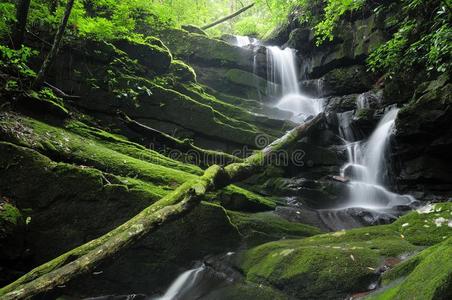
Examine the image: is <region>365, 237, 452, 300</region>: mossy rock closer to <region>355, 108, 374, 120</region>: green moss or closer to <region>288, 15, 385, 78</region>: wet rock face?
<region>355, 108, 374, 120</region>: green moss

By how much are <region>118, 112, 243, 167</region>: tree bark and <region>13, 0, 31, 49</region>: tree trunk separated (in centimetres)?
257

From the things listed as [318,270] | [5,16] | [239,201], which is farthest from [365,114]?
[5,16]

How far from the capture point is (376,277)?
3.41 m

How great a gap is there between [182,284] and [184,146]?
3.92 meters

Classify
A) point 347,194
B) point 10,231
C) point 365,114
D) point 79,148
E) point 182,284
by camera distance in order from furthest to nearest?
point 365,114 → point 347,194 → point 79,148 → point 182,284 → point 10,231

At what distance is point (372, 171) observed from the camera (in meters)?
10.1

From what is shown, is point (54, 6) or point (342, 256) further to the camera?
point (54, 6)

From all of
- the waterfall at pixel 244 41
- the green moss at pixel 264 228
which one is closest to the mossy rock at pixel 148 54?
the green moss at pixel 264 228

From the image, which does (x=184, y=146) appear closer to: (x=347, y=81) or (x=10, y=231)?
(x=10, y=231)

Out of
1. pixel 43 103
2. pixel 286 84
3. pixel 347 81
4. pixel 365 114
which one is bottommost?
pixel 43 103

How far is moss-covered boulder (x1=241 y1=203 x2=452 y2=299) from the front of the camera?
3521mm

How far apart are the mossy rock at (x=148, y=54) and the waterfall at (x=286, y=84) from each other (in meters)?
6.58

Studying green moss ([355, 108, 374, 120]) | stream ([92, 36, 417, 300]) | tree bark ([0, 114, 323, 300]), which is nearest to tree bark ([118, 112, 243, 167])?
stream ([92, 36, 417, 300])

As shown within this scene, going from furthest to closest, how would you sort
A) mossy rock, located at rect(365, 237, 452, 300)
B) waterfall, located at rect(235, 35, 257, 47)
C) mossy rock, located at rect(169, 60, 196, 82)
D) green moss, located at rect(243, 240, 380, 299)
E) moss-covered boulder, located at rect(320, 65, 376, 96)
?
waterfall, located at rect(235, 35, 257, 47) → moss-covered boulder, located at rect(320, 65, 376, 96) → mossy rock, located at rect(169, 60, 196, 82) → green moss, located at rect(243, 240, 380, 299) → mossy rock, located at rect(365, 237, 452, 300)
